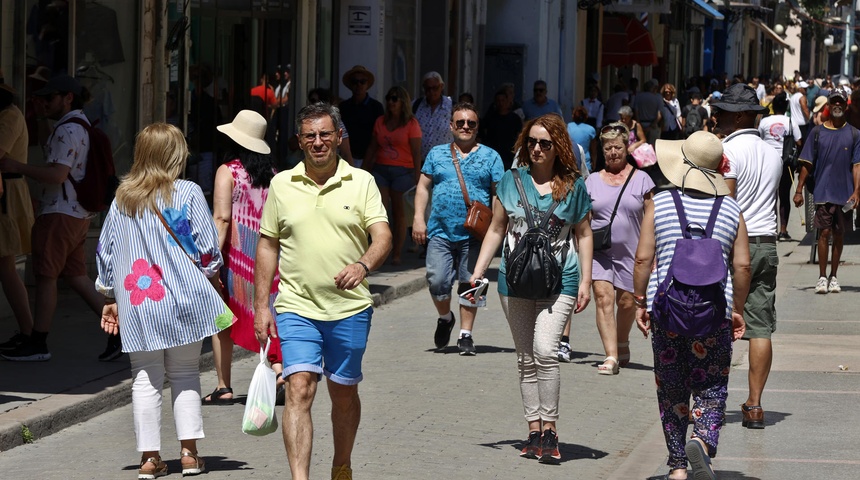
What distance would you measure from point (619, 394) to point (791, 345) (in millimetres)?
2773

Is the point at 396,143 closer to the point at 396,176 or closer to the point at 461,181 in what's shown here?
the point at 396,176

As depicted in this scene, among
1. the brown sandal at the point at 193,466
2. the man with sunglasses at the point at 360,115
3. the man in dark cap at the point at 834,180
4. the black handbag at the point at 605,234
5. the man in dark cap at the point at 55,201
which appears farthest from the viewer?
the man with sunglasses at the point at 360,115

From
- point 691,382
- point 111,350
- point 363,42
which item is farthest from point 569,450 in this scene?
point 363,42

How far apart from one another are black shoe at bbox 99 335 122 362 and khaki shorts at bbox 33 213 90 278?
21.8 inches

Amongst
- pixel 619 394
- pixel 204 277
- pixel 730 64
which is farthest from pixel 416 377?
pixel 730 64

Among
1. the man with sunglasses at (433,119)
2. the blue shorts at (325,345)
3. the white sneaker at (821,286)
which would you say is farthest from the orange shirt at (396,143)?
the blue shorts at (325,345)

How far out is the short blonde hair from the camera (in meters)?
7.15

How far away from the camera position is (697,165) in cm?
694

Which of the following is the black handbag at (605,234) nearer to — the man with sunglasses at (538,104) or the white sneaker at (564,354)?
the white sneaker at (564,354)

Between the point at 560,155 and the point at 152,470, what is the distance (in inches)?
102

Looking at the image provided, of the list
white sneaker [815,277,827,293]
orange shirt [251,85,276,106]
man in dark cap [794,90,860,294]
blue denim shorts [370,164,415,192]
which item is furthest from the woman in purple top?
orange shirt [251,85,276,106]

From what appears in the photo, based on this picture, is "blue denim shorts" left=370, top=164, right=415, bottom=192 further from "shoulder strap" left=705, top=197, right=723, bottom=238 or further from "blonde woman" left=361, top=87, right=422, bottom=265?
"shoulder strap" left=705, top=197, right=723, bottom=238

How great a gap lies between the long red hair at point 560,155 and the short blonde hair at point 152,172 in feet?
6.21

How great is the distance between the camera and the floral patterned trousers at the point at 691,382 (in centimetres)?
685
